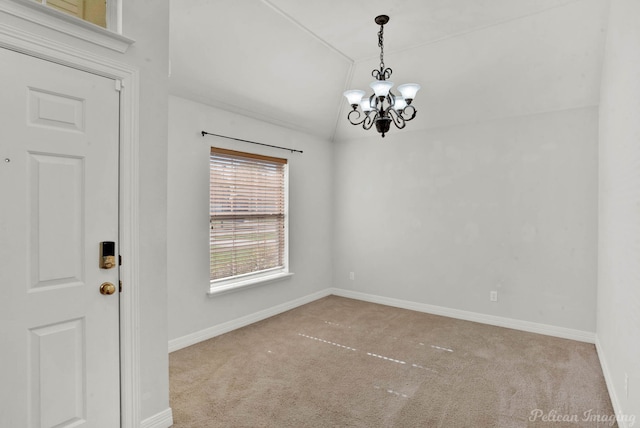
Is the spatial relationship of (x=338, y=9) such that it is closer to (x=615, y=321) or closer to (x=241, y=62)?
(x=241, y=62)

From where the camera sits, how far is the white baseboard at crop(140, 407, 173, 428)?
203cm

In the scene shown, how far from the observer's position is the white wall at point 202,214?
334cm

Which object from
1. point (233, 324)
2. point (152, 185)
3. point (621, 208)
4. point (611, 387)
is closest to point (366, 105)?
point (152, 185)

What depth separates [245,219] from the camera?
160 inches

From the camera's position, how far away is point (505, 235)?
4.04 m

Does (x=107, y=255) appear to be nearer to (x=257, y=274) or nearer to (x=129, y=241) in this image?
(x=129, y=241)

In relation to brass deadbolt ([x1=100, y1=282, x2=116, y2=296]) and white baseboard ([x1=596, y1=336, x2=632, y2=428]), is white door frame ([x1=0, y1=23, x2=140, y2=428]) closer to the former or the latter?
brass deadbolt ([x1=100, y1=282, x2=116, y2=296])

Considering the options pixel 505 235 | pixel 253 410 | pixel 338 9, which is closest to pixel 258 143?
pixel 338 9

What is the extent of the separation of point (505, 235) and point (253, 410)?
332 cm

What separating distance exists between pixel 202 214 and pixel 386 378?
2.35 m

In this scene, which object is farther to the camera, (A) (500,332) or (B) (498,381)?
(A) (500,332)

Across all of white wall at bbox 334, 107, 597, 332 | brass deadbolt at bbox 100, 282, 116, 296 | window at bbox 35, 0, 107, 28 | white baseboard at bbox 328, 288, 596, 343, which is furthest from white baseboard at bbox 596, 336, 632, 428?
window at bbox 35, 0, 107, 28

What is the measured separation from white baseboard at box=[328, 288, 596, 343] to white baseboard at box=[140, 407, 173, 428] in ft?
11.0

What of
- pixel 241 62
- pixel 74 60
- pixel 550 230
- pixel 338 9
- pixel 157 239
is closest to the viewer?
pixel 74 60
